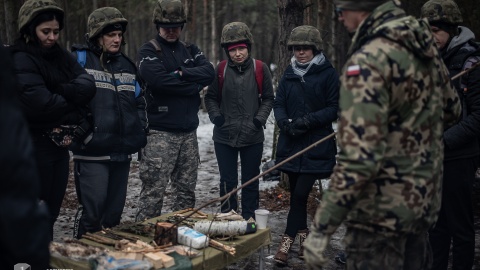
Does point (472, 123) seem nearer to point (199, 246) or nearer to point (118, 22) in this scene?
point (199, 246)

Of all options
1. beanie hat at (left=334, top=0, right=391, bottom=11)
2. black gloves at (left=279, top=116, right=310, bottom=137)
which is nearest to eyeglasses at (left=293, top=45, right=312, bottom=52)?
black gloves at (left=279, top=116, right=310, bottom=137)

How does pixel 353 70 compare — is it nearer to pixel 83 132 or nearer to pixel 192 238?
pixel 192 238

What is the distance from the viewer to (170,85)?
20.6 ft

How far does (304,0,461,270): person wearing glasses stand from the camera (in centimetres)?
296

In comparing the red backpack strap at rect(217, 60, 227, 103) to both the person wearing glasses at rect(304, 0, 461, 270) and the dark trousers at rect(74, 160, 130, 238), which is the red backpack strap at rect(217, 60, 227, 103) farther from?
the person wearing glasses at rect(304, 0, 461, 270)

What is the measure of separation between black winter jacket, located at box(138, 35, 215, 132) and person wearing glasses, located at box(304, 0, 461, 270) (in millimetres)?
3218

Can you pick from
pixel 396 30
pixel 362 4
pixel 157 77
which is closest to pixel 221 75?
pixel 157 77

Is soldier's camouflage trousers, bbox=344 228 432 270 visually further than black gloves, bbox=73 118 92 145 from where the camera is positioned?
No

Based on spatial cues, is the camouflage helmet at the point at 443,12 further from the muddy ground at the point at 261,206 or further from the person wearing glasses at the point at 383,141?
the muddy ground at the point at 261,206

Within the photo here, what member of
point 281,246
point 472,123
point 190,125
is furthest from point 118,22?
point 472,123

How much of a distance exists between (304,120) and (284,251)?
1.34 meters

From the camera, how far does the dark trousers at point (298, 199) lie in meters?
6.04

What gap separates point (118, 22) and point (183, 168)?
5.79 feet

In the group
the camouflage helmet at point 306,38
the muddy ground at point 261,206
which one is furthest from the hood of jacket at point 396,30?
the camouflage helmet at point 306,38
